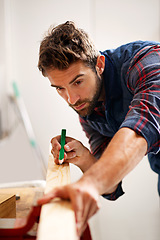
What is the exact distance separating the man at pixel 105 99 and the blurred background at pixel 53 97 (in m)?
1.09

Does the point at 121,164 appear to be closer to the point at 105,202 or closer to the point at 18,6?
the point at 105,202

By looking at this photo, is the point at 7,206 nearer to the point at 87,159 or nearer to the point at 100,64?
the point at 87,159

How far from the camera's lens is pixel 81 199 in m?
0.46

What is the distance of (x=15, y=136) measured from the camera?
2.46 m

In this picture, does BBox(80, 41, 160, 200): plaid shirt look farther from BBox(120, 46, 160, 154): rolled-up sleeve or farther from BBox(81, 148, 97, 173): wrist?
BBox(81, 148, 97, 173): wrist

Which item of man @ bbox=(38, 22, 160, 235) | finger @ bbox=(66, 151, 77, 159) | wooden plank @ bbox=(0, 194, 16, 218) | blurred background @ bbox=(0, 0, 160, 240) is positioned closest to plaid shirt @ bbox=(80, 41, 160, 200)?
man @ bbox=(38, 22, 160, 235)

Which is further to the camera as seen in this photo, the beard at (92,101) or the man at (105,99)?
the beard at (92,101)

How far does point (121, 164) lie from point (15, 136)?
6.53 ft

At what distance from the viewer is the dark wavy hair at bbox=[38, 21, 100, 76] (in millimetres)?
998

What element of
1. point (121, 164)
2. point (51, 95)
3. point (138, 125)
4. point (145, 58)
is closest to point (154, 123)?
point (138, 125)

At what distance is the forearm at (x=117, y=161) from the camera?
525 millimetres

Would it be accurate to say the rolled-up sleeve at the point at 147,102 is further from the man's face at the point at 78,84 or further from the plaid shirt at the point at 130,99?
the man's face at the point at 78,84

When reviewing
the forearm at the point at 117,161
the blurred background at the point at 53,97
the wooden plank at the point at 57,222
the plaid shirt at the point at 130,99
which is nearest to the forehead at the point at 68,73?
the plaid shirt at the point at 130,99

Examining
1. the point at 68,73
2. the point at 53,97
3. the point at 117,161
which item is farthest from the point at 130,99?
the point at 53,97
